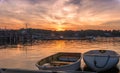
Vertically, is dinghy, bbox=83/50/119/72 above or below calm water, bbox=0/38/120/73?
above

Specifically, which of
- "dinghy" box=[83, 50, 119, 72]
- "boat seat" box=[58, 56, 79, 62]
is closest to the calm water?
"boat seat" box=[58, 56, 79, 62]

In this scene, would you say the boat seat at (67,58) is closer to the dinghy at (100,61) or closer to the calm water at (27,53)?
the calm water at (27,53)

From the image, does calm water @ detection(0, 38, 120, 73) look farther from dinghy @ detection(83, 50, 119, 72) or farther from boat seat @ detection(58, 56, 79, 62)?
dinghy @ detection(83, 50, 119, 72)

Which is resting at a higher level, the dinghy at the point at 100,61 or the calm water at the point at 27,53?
the dinghy at the point at 100,61

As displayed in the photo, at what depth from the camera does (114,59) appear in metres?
20.8

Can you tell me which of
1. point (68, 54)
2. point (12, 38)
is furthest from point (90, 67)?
point (12, 38)

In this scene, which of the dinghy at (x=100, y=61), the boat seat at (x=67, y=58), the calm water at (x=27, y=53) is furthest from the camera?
the calm water at (x=27, y=53)

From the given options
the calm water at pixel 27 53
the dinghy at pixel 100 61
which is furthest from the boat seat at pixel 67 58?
the dinghy at pixel 100 61

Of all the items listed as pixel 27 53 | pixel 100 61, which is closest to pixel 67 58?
pixel 100 61

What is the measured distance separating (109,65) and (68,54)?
6076 millimetres

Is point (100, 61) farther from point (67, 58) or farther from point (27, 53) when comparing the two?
point (27, 53)

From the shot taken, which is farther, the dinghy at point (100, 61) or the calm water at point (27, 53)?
the calm water at point (27, 53)

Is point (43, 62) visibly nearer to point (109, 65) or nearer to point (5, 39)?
point (109, 65)

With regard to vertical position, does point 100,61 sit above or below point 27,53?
above
